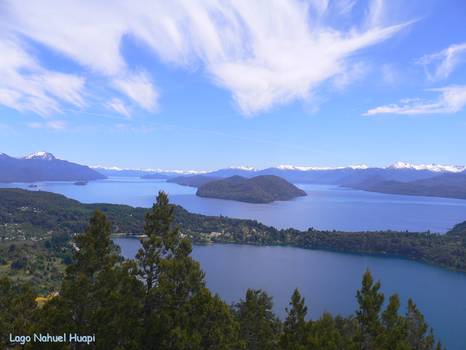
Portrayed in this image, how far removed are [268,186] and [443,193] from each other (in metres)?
110

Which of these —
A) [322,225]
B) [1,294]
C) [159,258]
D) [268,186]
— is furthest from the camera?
[268,186]

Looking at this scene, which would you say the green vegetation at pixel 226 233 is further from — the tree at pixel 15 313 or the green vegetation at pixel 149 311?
the green vegetation at pixel 149 311

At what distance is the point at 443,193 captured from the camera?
543 feet

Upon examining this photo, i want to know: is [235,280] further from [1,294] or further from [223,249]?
[1,294]

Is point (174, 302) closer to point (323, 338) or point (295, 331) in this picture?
point (323, 338)

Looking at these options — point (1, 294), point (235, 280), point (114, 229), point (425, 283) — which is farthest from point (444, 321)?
point (114, 229)

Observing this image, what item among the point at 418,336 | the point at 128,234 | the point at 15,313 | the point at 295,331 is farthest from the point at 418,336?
the point at 128,234

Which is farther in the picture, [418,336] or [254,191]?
[254,191]

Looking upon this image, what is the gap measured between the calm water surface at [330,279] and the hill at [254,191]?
80.7 metres

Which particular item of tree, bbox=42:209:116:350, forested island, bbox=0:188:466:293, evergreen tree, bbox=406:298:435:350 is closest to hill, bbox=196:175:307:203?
forested island, bbox=0:188:466:293

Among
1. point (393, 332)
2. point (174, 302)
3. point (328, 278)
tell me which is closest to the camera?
point (174, 302)

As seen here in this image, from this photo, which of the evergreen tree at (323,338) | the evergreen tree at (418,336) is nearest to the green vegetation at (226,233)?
the evergreen tree at (418,336)

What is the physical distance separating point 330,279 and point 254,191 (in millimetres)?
101042

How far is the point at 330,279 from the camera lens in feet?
117
